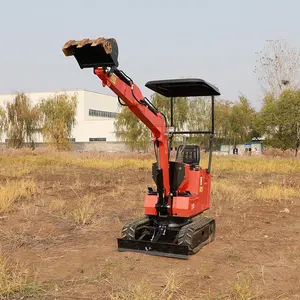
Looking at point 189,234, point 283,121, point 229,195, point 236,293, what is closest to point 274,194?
point 229,195

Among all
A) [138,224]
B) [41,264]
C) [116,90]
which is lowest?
[41,264]

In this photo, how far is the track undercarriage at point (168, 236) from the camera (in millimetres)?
6281

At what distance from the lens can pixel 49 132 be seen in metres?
47.2

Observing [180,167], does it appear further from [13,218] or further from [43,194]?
[43,194]

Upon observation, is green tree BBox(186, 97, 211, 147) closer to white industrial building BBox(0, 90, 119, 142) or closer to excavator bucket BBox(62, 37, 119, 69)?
white industrial building BBox(0, 90, 119, 142)

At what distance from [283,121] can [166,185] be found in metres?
28.7

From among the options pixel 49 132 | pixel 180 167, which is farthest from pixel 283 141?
pixel 180 167

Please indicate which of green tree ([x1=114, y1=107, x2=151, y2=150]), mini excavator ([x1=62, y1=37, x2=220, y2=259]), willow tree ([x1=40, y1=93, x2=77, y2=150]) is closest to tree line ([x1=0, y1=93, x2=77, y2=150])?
willow tree ([x1=40, y1=93, x2=77, y2=150])

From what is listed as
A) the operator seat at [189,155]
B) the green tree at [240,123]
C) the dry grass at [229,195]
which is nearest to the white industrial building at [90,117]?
the green tree at [240,123]

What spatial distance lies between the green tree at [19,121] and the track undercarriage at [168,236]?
45.3 meters

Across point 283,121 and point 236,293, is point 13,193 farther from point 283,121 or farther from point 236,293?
point 283,121

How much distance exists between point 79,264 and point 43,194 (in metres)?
7.14

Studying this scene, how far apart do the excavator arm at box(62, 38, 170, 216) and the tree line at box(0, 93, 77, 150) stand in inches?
1641

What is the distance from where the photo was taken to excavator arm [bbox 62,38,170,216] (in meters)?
5.37
